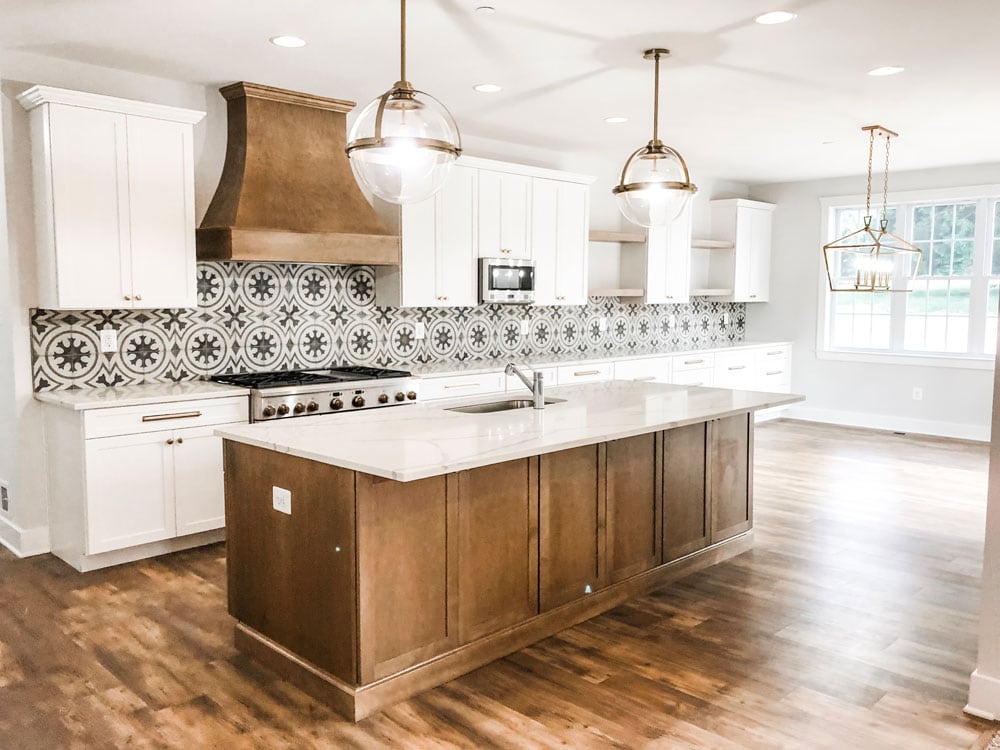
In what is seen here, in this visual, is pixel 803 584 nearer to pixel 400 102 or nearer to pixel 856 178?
pixel 400 102

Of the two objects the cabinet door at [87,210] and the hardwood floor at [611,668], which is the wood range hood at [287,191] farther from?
the hardwood floor at [611,668]

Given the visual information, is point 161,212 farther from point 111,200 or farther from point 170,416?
point 170,416

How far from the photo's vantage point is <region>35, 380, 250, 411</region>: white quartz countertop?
395 cm

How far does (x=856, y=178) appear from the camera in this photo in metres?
8.20

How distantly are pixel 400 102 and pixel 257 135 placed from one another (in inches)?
88.9

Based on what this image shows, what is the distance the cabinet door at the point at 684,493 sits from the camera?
3924mm

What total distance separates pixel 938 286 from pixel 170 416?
696cm

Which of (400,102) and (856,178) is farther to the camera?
(856,178)

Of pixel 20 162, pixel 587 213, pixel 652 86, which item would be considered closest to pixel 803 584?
pixel 652 86

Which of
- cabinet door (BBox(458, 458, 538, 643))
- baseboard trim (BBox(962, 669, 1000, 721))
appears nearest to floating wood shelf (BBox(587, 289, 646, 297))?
cabinet door (BBox(458, 458, 538, 643))

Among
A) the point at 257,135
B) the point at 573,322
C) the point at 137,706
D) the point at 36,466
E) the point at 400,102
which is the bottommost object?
the point at 137,706

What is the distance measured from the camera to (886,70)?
4.28 metres

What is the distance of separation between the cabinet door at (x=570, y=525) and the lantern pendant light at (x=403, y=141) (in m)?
1.20

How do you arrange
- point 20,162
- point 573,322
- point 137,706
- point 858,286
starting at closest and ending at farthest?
point 137,706, point 20,162, point 858,286, point 573,322
